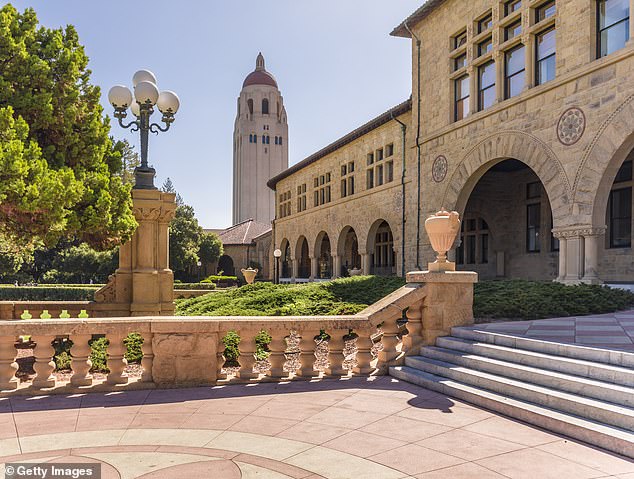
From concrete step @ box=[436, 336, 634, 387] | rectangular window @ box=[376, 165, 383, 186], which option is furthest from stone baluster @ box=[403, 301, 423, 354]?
rectangular window @ box=[376, 165, 383, 186]

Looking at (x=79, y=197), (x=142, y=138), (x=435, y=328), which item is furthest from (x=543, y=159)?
(x=79, y=197)

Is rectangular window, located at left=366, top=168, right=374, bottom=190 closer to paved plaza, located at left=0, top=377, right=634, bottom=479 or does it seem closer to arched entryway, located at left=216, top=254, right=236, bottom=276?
paved plaza, located at left=0, top=377, right=634, bottom=479

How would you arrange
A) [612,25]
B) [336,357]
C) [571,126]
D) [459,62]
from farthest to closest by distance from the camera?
[459,62] → [571,126] → [612,25] → [336,357]

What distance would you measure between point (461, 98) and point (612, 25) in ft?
19.9

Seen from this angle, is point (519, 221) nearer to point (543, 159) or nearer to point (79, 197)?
point (543, 159)

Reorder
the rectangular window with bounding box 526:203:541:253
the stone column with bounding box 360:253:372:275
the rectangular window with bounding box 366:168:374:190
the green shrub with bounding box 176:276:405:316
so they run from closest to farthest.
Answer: the green shrub with bounding box 176:276:405:316 → the rectangular window with bounding box 526:203:541:253 → the rectangular window with bounding box 366:168:374:190 → the stone column with bounding box 360:253:372:275

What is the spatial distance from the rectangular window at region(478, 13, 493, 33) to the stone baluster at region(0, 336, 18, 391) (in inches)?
662

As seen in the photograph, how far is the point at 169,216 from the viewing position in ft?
36.9

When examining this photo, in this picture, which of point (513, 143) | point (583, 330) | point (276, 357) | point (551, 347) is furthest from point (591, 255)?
point (276, 357)

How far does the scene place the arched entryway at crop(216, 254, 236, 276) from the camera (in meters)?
60.9

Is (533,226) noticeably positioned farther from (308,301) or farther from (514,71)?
(308,301)

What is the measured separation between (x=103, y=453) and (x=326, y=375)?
340 cm

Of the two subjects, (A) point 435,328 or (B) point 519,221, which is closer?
(A) point 435,328

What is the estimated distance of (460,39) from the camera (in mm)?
18297
